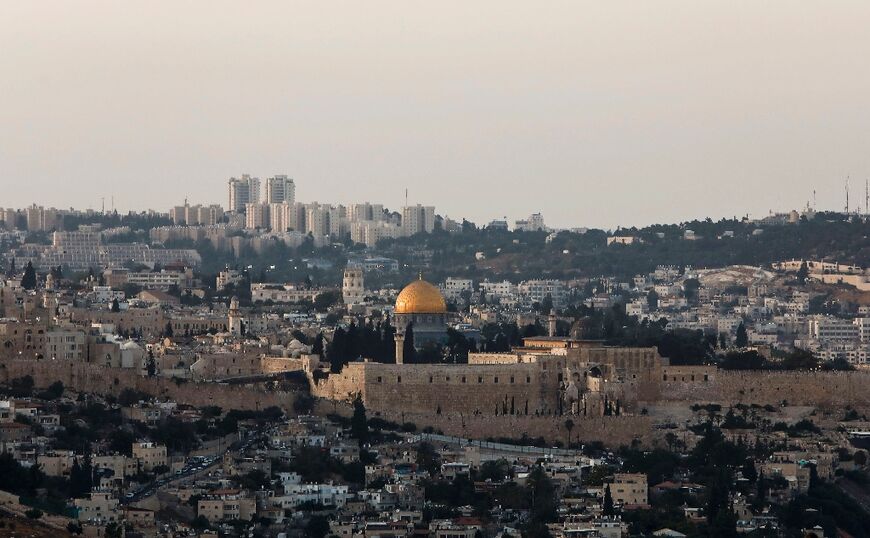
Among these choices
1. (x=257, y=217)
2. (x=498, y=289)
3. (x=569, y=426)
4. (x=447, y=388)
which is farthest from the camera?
(x=257, y=217)

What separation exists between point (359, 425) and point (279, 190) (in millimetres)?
92533

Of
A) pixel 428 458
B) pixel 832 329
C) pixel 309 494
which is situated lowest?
pixel 309 494

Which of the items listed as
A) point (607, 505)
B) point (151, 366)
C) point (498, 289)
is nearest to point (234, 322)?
point (151, 366)

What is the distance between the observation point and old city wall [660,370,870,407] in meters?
70.8

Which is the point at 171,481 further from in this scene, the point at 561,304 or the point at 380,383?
the point at 561,304

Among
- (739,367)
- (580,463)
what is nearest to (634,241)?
(739,367)

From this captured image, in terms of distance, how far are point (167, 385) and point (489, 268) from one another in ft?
219

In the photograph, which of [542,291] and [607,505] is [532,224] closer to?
[542,291]

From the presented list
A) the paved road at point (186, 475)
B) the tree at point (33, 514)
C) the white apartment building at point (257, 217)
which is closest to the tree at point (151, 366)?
the paved road at point (186, 475)

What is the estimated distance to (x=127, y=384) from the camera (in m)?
67.6

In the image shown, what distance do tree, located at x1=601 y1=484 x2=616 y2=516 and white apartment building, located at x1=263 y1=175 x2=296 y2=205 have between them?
97.5 m

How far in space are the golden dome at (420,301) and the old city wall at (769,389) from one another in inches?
385

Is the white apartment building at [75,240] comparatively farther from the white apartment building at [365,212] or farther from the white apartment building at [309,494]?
the white apartment building at [309,494]

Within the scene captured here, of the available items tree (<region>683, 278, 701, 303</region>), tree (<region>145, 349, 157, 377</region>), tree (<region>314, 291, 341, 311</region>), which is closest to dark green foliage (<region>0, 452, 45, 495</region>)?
tree (<region>145, 349, 157, 377</region>)
